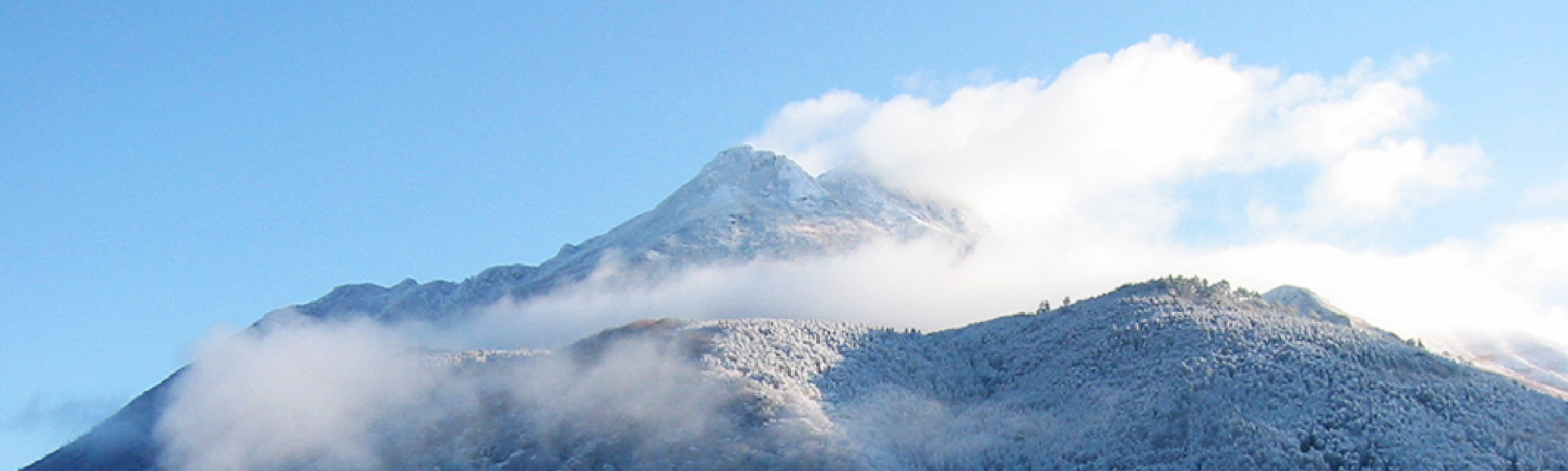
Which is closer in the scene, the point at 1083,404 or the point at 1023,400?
the point at 1083,404

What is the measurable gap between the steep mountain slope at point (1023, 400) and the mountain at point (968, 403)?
5.2 inches

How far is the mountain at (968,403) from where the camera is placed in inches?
2056

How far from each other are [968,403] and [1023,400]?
300 centimetres

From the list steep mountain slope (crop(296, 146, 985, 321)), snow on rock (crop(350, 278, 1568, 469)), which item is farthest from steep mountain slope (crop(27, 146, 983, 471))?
snow on rock (crop(350, 278, 1568, 469))

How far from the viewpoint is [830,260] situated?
170125 millimetres

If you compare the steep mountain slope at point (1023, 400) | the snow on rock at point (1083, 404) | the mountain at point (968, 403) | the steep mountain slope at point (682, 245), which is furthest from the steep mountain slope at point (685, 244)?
the snow on rock at point (1083, 404)

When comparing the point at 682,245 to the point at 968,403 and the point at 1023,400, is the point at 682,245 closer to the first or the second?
the point at 968,403

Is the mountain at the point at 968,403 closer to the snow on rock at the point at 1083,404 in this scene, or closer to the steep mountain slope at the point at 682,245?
the snow on rock at the point at 1083,404

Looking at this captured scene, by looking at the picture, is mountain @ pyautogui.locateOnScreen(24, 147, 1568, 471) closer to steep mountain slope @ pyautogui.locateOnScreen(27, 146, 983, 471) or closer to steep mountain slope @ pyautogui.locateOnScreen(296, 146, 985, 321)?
steep mountain slope @ pyautogui.locateOnScreen(27, 146, 983, 471)

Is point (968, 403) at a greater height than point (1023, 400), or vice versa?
point (968, 403)

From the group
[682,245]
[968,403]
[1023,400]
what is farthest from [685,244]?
[1023,400]

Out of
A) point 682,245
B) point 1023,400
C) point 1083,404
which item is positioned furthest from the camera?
point 682,245

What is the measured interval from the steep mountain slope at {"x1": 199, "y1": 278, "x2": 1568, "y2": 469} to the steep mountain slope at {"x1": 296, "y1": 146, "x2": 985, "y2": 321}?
88724 mm

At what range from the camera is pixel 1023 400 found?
61.1 meters
